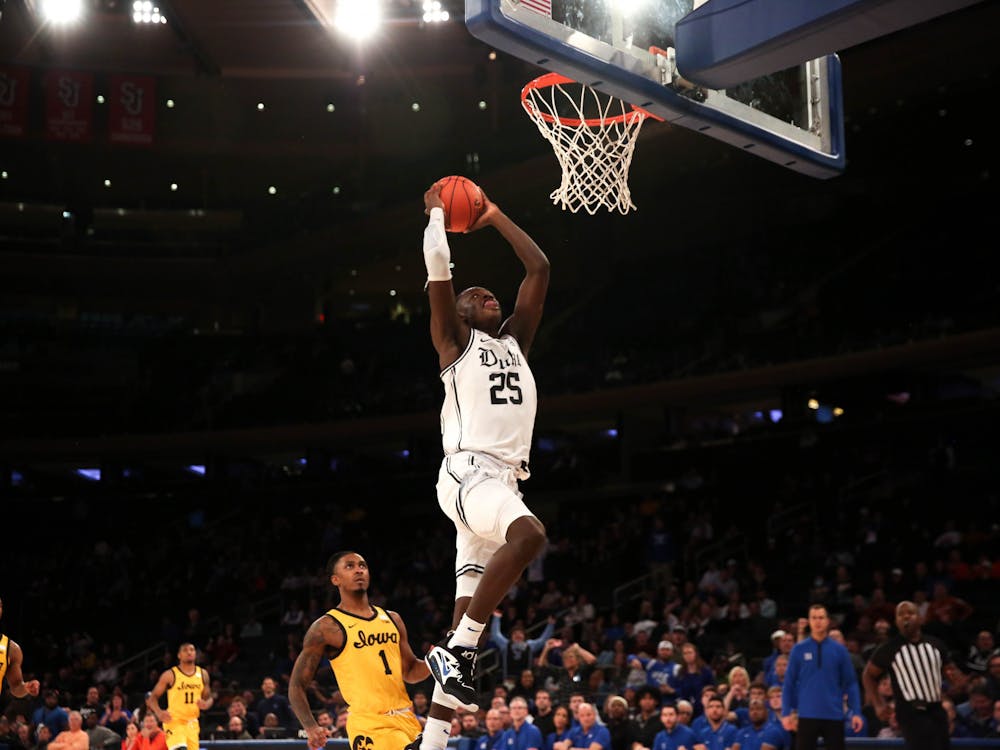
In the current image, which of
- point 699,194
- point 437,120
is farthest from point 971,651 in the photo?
point 437,120

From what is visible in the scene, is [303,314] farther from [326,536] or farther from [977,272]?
[977,272]

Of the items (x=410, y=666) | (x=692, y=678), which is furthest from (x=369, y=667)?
(x=692, y=678)

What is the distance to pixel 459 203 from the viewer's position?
605cm

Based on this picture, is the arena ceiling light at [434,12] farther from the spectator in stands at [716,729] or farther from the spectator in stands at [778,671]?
the spectator in stands at [716,729]

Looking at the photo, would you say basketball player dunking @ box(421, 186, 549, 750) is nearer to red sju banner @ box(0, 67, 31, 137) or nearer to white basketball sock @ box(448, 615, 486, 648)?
white basketball sock @ box(448, 615, 486, 648)

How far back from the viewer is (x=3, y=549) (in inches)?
1118

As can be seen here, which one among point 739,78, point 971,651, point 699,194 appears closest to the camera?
point 739,78

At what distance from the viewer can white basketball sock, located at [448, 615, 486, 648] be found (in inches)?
219

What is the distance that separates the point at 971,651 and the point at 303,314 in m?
21.7

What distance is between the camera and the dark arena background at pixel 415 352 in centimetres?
2008

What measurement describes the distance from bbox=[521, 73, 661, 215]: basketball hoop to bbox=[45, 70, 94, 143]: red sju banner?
64.3ft

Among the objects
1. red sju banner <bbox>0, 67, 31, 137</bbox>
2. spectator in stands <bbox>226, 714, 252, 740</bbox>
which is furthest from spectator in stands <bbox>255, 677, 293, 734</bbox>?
red sju banner <bbox>0, 67, 31, 137</bbox>

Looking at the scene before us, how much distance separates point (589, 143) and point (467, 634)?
11.5 feet

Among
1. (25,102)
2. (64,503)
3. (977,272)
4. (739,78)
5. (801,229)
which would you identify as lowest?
(739,78)
